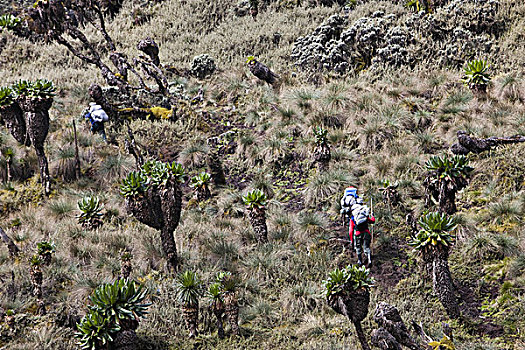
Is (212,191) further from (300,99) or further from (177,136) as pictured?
(300,99)

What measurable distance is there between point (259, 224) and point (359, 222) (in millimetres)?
2384

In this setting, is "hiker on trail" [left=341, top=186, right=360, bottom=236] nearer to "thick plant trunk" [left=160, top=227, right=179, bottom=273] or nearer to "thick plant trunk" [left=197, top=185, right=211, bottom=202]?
"thick plant trunk" [left=160, top=227, right=179, bottom=273]

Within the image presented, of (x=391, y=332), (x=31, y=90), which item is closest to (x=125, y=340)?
(x=391, y=332)

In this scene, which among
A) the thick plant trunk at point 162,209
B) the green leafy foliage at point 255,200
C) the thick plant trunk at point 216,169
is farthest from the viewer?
the thick plant trunk at point 216,169

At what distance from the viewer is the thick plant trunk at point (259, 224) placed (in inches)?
364

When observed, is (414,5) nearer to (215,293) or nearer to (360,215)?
(360,215)

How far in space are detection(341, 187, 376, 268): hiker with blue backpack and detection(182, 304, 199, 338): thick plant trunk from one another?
10.9ft

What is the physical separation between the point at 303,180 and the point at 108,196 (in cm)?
554

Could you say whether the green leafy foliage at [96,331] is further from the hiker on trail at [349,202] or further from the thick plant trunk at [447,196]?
the thick plant trunk at [447,196]

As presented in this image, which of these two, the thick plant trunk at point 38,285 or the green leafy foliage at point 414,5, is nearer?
the thick plant trunk at point 38,285

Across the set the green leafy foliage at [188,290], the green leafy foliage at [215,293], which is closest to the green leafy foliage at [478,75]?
the green leafy foliage at [215,293]

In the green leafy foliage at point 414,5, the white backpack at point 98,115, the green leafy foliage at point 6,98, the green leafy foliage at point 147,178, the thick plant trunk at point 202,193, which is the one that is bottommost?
the thick plant trunk at point 202,193

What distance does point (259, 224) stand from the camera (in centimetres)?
933

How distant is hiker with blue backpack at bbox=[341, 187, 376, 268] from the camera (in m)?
7.94
